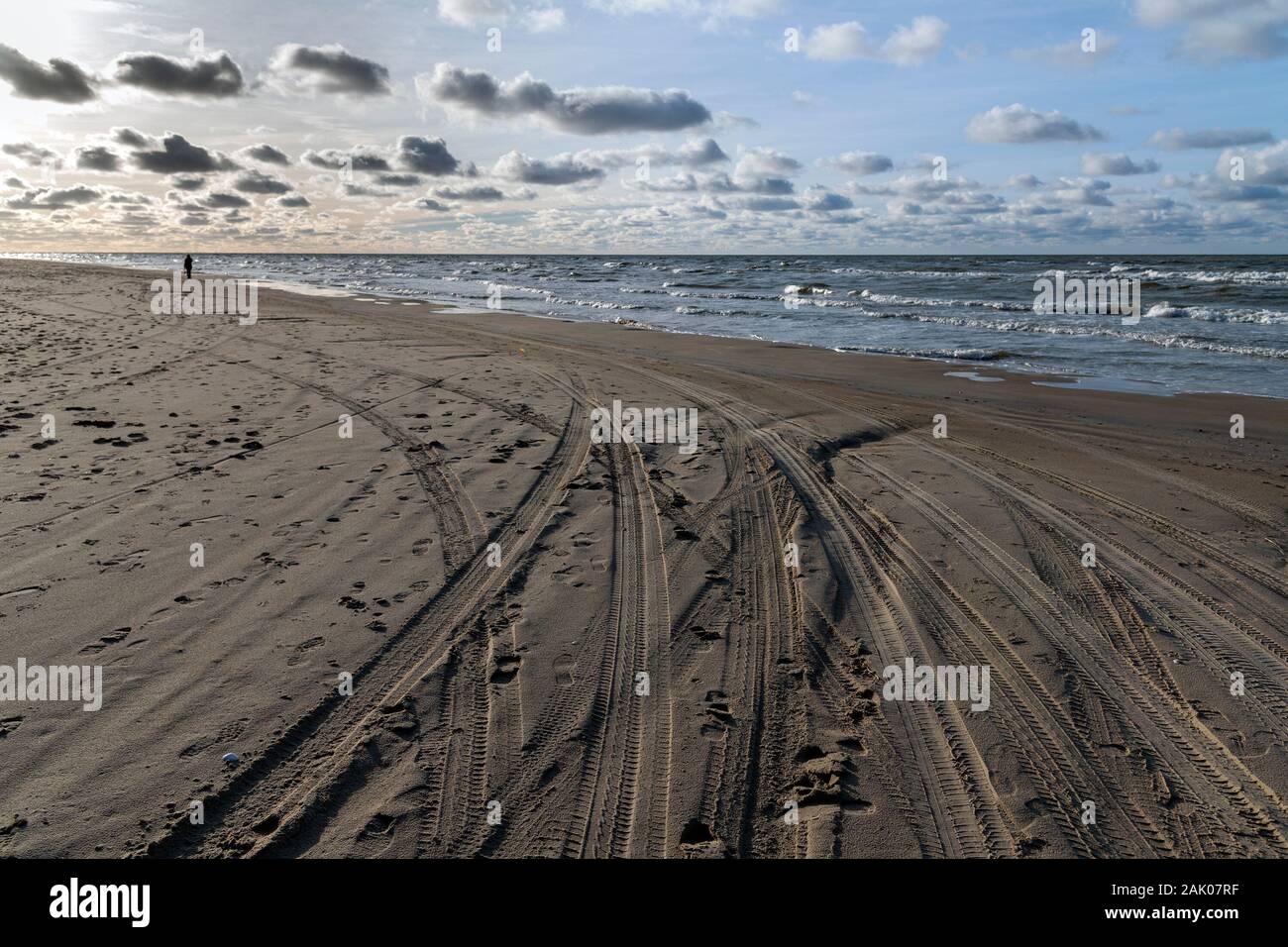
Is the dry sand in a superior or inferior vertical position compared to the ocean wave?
inferior

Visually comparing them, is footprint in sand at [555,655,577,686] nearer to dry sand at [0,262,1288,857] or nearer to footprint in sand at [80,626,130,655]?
dry sand at [0,262,1288,857]

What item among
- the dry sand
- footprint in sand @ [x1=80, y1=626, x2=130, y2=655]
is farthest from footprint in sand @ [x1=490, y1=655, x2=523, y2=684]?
footprint in sand @ [x1=80, y1=626, x2=130, y2=655]

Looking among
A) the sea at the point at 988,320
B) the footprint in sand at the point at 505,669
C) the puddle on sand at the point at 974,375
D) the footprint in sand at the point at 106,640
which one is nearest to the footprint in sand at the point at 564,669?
the footprint in sand at the point at 505,669

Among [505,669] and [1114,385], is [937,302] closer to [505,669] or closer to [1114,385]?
[1114,385]

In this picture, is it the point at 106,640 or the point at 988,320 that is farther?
the point at 988,320

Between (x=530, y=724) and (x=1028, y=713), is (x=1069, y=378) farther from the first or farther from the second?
(x=530, y=724)

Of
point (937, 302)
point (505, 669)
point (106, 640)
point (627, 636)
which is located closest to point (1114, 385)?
point (627, 636)

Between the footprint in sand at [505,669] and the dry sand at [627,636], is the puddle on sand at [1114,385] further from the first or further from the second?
the footprint in sand at [505,669]

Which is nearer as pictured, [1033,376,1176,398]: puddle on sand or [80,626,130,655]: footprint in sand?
[80,626,130,655]: footprint in sand
